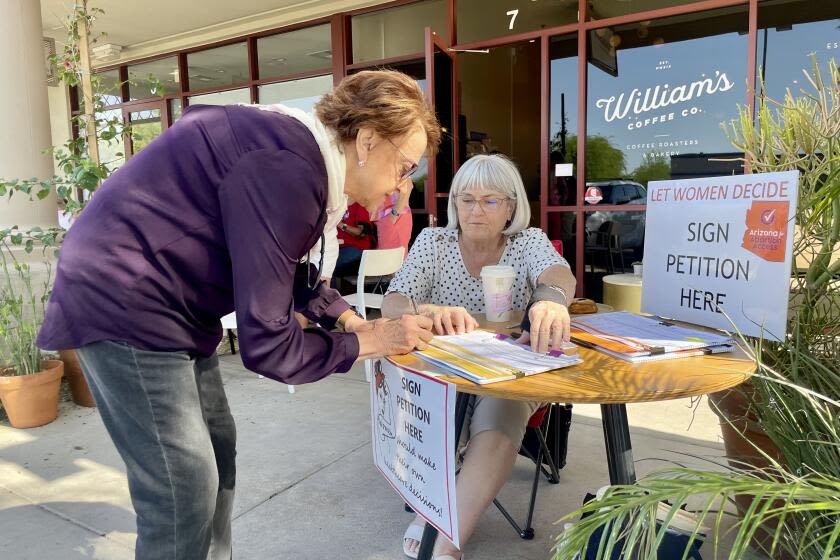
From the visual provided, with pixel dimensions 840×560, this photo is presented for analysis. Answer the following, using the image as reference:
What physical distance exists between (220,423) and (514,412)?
89 centimetres

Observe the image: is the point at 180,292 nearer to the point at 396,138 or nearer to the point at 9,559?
the point at 396,138

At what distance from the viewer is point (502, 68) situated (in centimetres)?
637

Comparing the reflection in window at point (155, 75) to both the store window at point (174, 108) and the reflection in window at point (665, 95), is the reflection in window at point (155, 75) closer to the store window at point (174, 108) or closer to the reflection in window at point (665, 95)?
the store window at point (174, 108)

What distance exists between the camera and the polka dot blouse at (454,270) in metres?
2.21

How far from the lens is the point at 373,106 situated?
1.22 m

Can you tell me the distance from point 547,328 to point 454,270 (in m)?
0.79

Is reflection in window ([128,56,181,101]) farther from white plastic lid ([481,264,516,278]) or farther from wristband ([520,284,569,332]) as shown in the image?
wristband ([520,284,569,332])

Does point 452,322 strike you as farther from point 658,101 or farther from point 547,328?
point 658,101

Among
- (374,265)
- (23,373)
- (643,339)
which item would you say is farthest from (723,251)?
(23,373)

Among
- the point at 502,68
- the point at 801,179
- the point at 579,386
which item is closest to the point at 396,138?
the point at 579,386

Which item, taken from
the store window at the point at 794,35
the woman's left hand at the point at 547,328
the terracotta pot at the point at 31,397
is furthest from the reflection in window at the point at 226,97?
the woman's left hand at the point at 547,328

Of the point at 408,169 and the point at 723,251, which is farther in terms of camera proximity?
the point at 723,251

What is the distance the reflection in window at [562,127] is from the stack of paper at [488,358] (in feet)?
12.5

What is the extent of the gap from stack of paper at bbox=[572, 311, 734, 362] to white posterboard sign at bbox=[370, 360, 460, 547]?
0.50m
